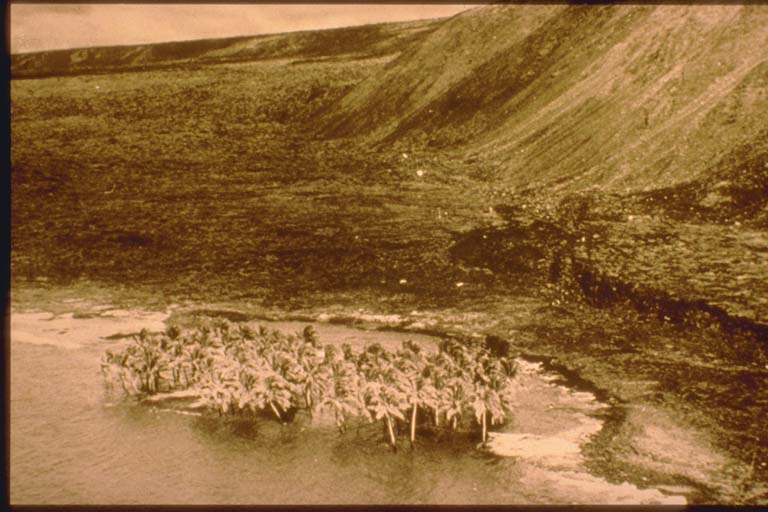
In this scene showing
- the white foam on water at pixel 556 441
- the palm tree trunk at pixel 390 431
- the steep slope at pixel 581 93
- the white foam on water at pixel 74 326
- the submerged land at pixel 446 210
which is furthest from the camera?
the steep slope at pixel 581 93

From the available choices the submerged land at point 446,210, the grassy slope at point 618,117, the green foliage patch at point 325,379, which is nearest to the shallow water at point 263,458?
the green foliage patch at point 325,379

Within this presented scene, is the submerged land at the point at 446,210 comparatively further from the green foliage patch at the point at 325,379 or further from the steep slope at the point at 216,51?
the green foliage patch at the point at 325,379

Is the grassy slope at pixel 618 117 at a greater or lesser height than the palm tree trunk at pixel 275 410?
greater

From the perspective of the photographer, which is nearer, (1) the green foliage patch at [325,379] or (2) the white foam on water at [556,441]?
(2) the white foam on water at [556,441]

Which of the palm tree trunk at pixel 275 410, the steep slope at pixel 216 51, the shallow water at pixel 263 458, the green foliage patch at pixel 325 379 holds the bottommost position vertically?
the shallow water at pixel 263 458

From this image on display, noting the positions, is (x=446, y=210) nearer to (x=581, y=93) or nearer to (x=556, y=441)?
(x=556, y=441)

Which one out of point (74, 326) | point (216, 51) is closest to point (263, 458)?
point (74, 326)

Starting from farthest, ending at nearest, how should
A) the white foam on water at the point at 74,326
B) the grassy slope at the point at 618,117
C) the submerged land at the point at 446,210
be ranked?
the grassy slope at the point at 618,117
the white foam on water at the point at 74,326
the submerged land at the point at 446,210
